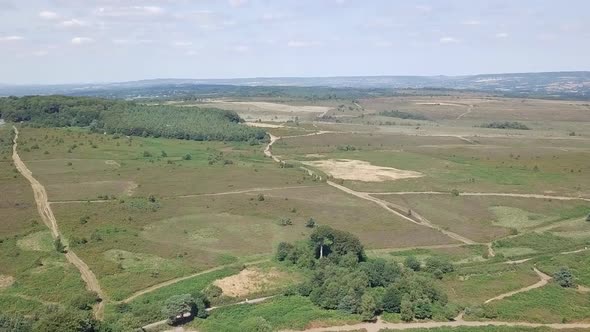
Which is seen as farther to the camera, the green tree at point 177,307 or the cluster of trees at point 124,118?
the cluster of trees at point 124,118

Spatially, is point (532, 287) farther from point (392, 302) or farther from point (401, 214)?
point (401, 214)

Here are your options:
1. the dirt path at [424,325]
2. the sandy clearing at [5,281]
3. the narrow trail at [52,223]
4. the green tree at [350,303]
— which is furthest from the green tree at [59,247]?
the green tree at [350,303]

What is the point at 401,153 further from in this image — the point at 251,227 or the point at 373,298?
the point at 373,298

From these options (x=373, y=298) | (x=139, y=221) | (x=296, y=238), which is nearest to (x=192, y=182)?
(x=139, y=221)

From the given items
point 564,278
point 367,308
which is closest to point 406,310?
point 367,308

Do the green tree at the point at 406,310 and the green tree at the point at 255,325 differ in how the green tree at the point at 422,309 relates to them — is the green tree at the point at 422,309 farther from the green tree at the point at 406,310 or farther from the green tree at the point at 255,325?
the green tree at the point at 255,325
